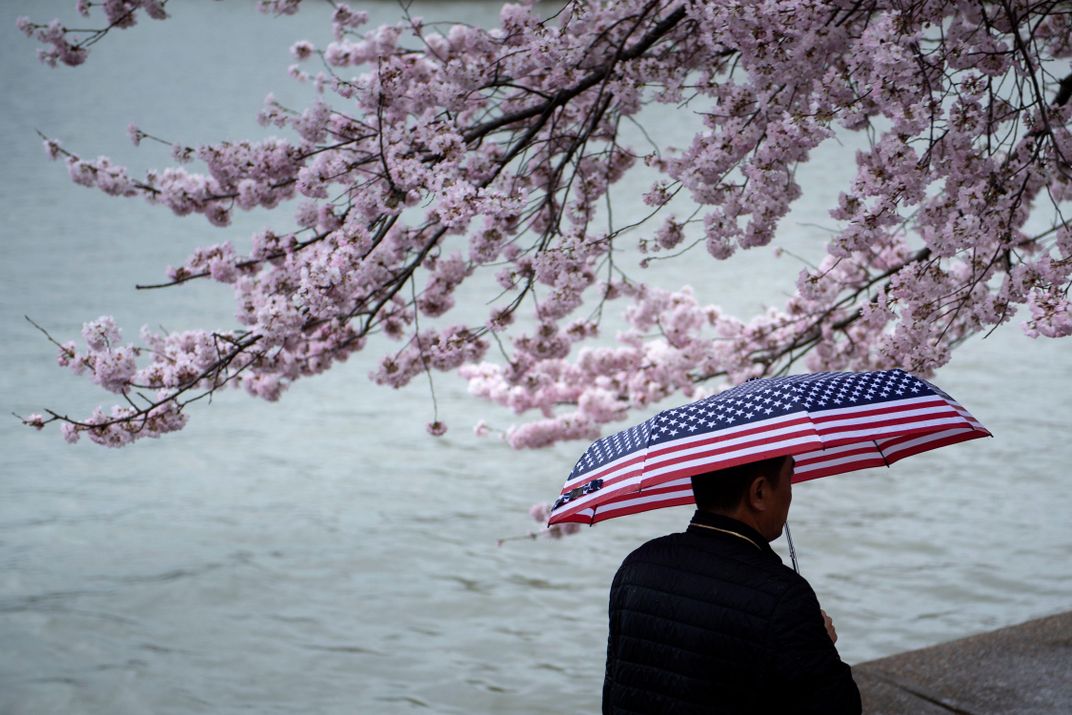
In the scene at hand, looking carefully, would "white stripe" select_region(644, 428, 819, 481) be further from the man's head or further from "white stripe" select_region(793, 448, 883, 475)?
"white stripe" select_region(793, 448, 883, 475)

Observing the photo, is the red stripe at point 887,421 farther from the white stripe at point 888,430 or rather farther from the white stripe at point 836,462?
the white stripe at point 836,462

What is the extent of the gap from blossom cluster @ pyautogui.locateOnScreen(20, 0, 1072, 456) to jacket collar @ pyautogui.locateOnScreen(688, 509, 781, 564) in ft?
6.00

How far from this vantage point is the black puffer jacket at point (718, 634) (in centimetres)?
233

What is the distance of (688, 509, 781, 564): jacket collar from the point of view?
8.14 ft

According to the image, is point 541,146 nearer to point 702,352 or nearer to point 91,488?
point 702,352

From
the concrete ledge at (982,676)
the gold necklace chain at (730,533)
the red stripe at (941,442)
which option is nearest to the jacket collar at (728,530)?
the gold necklace chain at (730,533)

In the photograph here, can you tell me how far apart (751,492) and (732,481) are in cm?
4

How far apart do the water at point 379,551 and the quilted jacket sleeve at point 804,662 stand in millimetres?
4461

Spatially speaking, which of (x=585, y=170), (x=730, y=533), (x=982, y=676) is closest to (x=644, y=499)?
(x=730, y=533)

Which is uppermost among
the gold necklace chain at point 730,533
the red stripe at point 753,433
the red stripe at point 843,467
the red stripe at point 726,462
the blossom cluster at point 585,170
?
the blossom cluster at point 585,170

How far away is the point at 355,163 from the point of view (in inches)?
210

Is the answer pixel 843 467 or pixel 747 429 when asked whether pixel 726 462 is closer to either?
pixel 747 429

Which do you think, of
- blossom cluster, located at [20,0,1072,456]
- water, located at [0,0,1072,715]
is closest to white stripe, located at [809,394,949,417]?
A: blossom cluster, located at [20,0,1072,456]

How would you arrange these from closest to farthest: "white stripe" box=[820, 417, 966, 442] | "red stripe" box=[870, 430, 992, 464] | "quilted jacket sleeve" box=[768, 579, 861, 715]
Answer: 1. "quilted jacket sleeve" box=[768, 579, 861, 715]
2. "white stripe" box=[820, 417, 966, 442]
3. "red stripe" box=[870, 430, 992, 464]
